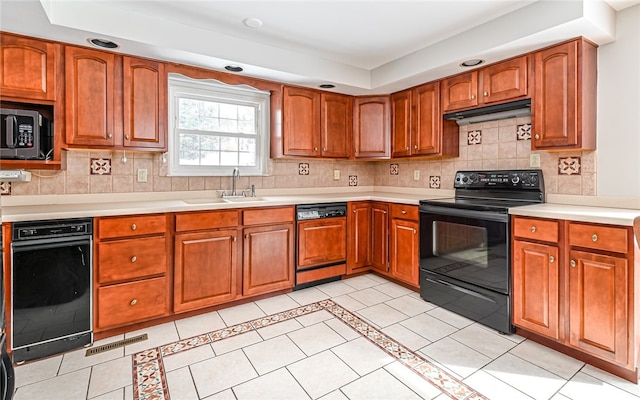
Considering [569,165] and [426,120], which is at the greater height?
[426,120]

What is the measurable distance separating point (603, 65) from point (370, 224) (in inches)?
92.9

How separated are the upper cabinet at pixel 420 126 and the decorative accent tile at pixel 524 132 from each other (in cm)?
62

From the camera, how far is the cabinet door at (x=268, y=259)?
9.86 ft

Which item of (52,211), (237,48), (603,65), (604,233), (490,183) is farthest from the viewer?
(490,183)

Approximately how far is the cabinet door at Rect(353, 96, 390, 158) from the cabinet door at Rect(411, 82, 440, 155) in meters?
0.38

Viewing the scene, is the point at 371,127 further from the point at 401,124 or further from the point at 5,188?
the point at 5,188

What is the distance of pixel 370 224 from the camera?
378cm

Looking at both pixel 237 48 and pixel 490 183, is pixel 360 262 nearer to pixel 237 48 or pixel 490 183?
pixel 490 183

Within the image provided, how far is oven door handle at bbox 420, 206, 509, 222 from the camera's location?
2484 mm

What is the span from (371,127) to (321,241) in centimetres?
149

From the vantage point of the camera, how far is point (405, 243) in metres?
3.37

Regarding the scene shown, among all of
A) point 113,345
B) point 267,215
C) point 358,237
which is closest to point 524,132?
point 358,237

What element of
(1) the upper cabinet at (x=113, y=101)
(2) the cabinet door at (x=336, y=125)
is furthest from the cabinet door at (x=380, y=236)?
(1) the upper cabinet at (x=113, y=101)

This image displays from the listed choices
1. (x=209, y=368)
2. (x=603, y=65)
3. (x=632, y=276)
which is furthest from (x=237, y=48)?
(x=632, y=276)
